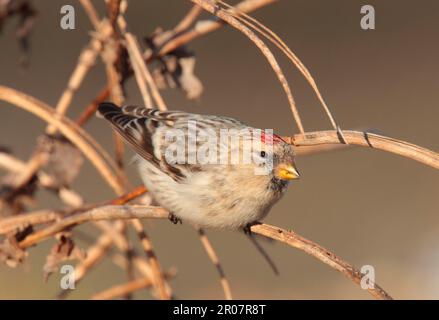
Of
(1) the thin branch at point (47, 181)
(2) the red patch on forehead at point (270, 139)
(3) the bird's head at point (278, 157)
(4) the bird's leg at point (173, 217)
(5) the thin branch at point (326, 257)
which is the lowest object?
(5) the thin branch at point (326, 257)

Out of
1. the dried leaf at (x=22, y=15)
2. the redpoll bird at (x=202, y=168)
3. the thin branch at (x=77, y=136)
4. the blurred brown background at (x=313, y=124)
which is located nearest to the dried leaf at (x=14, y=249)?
the thin branch at (x=77, y=136)

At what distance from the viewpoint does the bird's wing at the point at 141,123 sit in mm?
2922

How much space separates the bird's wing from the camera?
292 centimetres

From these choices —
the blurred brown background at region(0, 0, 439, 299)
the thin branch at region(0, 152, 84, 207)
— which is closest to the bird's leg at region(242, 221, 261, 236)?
the thin branch at region(0, 152, 84, 207)

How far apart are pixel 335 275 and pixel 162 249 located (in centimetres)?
124

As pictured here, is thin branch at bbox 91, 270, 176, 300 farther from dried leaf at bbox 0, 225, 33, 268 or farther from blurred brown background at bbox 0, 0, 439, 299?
blurred brown background at bbox 0, 0, 439, 299

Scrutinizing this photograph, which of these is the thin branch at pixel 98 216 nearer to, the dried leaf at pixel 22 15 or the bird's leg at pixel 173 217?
the bird's leg at pixel 173 217

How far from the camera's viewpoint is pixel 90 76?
6.96 meters

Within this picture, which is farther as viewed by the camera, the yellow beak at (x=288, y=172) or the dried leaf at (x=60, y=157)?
the dried leaf at (x=60, y=157)

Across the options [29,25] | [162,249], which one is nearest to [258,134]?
[29,25]

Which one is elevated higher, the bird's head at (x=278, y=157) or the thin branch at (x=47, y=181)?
the thin branch at (x=47, y=181)

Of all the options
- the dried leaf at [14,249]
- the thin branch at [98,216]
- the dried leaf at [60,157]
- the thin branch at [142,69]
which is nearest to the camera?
the thin branch at [98,216]

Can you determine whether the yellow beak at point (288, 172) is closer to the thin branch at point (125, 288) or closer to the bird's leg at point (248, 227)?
the bird's leg at point (248, 227)

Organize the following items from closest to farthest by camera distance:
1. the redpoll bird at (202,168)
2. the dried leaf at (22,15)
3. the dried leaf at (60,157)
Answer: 1. the redpoll bird at (202,168)
2. the dried leaf at (60,157)
3. the dried leaf at (22,15)
